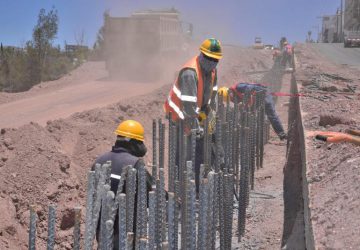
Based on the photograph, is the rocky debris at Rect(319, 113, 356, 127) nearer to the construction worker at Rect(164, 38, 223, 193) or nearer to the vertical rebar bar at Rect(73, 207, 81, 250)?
the construction worker at Rect(164, 38, 223, 193)

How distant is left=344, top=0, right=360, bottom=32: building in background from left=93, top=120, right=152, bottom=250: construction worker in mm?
45163

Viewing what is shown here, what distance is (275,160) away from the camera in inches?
429

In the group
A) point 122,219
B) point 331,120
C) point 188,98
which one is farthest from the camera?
point 331,120

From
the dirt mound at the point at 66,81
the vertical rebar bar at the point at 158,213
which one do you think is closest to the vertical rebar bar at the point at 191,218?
the vertical rebar bar at the point at 158,213

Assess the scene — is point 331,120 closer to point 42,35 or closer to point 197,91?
point 197,91

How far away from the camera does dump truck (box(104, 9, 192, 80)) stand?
2389 centimetres

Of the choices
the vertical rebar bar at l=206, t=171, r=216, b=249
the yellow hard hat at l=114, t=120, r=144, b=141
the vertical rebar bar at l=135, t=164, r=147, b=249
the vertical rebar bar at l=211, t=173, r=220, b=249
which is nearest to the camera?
the vertical rebar bar at l=135, t=164, r=147, b=249

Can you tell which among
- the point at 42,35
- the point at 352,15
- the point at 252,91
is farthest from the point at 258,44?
the point at 252,91

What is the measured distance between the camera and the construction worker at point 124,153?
4.80 meters

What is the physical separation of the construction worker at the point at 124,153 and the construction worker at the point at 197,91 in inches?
61.7

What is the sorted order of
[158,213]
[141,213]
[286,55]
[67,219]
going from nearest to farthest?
[141,213] < [158,213] < [67,219] < [286,55]

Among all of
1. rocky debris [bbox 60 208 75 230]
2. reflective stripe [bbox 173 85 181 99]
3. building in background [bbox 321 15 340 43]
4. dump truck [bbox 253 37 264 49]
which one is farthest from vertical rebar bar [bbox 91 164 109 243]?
building in background [bbox 321 15 340 43]

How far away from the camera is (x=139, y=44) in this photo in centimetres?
2403

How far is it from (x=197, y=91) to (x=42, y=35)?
23.6 meters
